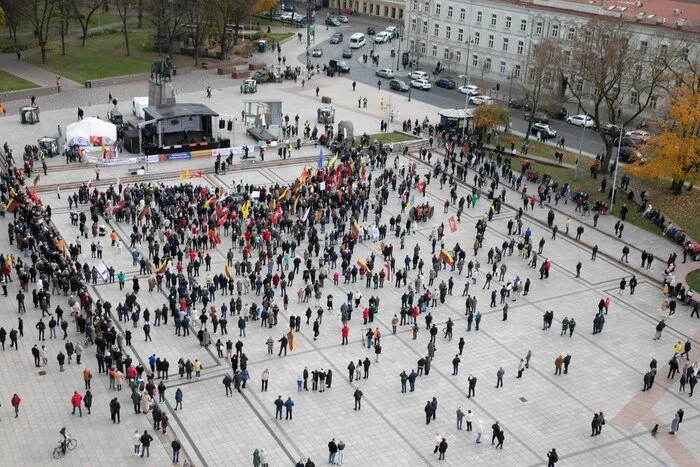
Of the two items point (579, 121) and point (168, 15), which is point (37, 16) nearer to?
point (168, 15)

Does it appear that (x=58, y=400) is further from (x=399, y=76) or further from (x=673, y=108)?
(x=399, y=76)

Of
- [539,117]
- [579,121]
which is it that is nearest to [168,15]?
[539,117]

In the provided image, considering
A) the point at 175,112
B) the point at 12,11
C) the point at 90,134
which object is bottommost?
the point at 90,134

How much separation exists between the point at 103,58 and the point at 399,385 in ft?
219

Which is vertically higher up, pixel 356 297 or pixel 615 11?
pixel 615 11

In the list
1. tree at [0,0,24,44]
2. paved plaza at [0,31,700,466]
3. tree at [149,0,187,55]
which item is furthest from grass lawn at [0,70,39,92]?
paved plaza at [0,31,700,466]

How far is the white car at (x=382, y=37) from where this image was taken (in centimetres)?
10700

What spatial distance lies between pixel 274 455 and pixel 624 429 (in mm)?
13064

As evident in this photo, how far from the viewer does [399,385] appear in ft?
111

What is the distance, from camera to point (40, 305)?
36969 mm

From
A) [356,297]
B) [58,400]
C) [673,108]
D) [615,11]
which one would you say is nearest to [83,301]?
[58,400]

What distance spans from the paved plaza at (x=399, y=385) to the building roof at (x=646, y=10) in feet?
114

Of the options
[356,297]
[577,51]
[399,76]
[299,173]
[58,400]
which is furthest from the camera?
[399,76]

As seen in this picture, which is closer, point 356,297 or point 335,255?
point 356,297
